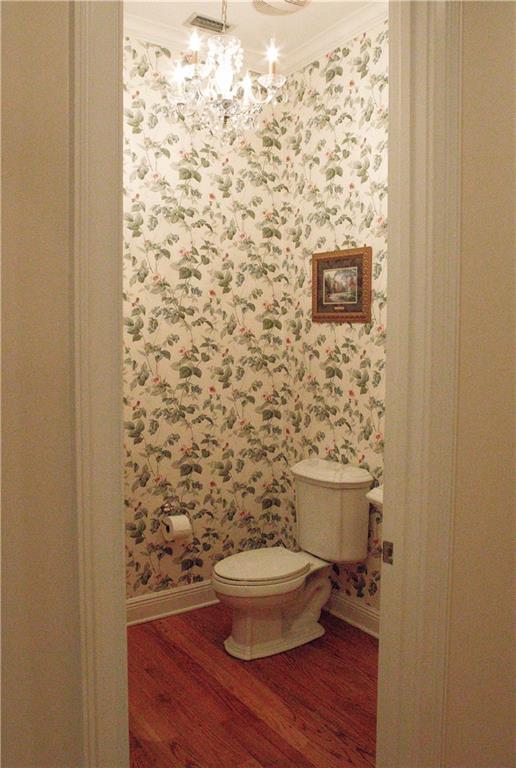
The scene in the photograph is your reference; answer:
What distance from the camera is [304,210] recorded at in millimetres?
3367

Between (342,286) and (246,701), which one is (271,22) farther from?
(246,701)

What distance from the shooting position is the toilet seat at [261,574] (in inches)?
109

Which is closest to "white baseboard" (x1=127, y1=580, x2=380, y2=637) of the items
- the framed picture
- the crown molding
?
the framed picture

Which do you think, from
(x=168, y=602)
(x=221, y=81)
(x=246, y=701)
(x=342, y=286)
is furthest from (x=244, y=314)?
(x=246, y=701)

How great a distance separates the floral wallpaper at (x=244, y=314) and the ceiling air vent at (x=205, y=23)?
0.21 metres

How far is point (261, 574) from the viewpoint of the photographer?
2.82 m

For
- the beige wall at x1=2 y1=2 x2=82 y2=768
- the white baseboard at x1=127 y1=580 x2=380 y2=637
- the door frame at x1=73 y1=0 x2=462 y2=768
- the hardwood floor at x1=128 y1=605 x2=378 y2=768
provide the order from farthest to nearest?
the white baseboard at x1=127 y1=580 x2=380 y2=637, the hardwood floor at x1=128 y1=605 x2=378 y2=768, the door frame at x1=73 y1=0 x2=462 y2=768, the beige wall at x1=2 y1=2 x2=82 y2=768

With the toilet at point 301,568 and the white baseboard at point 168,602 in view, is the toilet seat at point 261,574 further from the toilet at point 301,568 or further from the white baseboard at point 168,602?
the white baseboard at point 168,602

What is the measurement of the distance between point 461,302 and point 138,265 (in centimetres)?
190

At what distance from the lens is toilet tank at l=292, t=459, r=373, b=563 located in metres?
2.96

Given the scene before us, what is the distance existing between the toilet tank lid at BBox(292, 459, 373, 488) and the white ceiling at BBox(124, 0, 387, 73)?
2027 mm

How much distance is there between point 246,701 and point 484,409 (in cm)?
163

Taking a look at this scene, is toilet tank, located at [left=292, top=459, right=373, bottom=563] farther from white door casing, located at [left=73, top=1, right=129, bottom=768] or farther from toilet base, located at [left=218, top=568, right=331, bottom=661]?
white door casing, located at [left=73, top=1, right=129, bottom=768]

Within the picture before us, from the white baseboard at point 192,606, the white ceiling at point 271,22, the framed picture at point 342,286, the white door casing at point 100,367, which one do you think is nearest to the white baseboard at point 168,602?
the white baseboard at point 192,606
